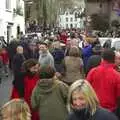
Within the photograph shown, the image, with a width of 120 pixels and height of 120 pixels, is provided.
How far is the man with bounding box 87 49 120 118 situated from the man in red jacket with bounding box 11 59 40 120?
3.35 feet

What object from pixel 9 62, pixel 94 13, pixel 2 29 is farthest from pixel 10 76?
pixel 94 13

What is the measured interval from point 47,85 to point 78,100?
2465 millimetres

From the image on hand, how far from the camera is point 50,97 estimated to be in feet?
25.8

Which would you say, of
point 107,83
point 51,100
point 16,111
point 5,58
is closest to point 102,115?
point 16,111

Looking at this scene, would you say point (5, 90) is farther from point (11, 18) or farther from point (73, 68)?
point (11, 18)

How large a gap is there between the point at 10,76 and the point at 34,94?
15774 millimetres

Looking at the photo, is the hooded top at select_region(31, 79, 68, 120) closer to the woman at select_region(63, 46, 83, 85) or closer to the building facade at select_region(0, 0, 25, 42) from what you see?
the woman at select_region(63, 46, 83, 85)

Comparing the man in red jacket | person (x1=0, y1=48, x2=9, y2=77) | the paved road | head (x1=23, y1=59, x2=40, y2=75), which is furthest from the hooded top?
person (x1=0, y1=48, x2=9, y2=77)

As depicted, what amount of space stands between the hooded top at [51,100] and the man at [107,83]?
2.34 ft

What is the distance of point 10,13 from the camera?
45.1 meters

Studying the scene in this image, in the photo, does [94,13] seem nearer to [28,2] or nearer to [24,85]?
[28,2]

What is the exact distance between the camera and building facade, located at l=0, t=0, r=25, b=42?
4211 cm

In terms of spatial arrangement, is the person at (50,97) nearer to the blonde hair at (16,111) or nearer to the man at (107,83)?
the man at (107,83)

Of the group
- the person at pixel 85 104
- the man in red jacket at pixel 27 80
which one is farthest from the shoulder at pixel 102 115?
the man in red jacket at pixel 27 80
